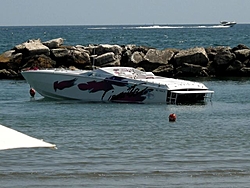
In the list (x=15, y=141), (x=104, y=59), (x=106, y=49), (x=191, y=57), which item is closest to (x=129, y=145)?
(x=15, y=141)

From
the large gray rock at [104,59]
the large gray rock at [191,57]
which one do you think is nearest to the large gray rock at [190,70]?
the large gray rock at [191,57]

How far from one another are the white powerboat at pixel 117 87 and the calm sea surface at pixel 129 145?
0.62 meters

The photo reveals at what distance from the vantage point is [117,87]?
31.7 m

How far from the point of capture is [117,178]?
1709cm

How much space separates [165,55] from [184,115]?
16901 millimetres

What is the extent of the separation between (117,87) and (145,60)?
487 inches

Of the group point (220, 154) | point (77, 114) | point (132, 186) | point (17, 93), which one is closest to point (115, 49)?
point (17, 93)

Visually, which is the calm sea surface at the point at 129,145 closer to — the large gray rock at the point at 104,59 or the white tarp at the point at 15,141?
the white tarp at the point at 15,141

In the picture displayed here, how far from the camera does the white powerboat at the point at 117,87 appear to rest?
30828 millimetres

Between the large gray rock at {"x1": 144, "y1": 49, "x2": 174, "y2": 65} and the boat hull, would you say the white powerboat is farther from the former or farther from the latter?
the large gray rock at {"x1": 144, "y1": 49, "x2": 174, "y2": 65}

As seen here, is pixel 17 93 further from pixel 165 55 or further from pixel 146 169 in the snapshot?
pixel 146 169

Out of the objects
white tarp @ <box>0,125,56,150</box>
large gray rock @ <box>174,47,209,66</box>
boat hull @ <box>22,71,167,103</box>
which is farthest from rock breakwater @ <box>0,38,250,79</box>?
white tarp @ <box>0,125,56,150</box>

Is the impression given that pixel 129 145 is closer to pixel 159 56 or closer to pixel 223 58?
pixel 159 56

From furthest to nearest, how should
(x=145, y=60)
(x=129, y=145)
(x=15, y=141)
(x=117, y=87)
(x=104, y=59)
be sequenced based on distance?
(x=104, y=59), (x=145, y=60), (x=117, y=87), (x=129, y=145), (x=15, y=141)
